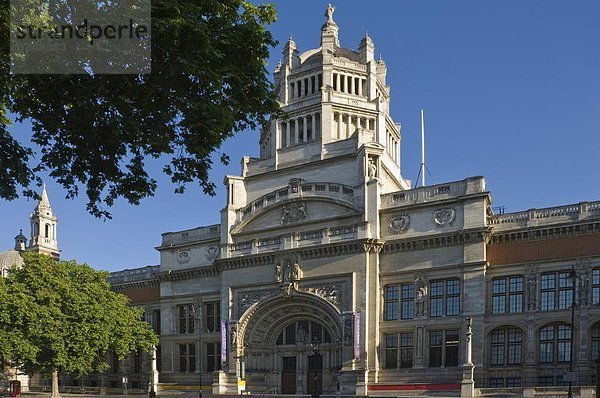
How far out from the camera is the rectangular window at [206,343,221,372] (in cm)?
6644

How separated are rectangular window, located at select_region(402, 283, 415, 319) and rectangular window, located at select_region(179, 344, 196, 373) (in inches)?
884

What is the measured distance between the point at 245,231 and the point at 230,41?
4795 cm

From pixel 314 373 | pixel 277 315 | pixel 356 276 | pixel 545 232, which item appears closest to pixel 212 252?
pixel 277 315

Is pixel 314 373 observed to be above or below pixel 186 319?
below

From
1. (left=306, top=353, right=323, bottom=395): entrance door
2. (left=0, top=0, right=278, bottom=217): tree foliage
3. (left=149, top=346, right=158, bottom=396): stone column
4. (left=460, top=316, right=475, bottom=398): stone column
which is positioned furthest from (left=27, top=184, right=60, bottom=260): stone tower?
(left=0, top=0, right=278, bottom=217): tree foliage

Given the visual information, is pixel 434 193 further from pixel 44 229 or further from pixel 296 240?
pixel 44 229

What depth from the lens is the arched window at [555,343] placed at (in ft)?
163

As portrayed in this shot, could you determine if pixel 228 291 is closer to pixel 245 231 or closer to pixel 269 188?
pixel 245 231

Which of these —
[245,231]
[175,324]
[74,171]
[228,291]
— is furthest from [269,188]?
[74,171]

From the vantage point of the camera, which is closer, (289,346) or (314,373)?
(314,373)

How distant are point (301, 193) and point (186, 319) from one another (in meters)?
18.0

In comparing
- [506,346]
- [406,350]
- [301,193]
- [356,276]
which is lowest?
[406,350]

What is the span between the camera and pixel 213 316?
67.8 m

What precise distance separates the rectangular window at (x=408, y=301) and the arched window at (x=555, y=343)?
9695 millimetres
